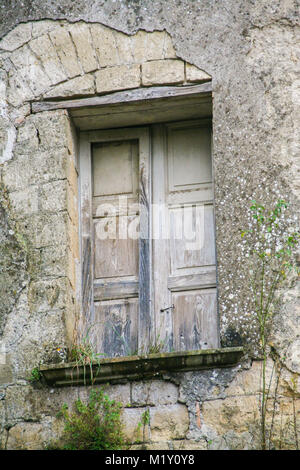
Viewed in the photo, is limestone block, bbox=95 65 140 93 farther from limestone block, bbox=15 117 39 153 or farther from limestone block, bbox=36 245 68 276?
limestone block, bbox=36 245 68 276

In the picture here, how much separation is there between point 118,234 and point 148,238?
0.23m

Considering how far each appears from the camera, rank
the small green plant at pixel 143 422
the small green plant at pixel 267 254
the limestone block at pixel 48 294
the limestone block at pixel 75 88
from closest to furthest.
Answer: the small green plant at pixel 143 422 → the small green plant at pixel 267 254 → the limestone block at pixel 48 294 → the limestone block at pixel 75 88

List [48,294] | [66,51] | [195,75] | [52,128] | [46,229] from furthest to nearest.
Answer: [66,51] < [52,128] < [195,75] < [46,229] < [48,294]

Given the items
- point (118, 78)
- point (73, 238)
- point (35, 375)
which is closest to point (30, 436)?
point (35, 375)

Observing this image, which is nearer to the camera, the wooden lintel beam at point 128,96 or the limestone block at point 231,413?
the limestone block at point 231,413

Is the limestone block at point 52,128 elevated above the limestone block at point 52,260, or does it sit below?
above

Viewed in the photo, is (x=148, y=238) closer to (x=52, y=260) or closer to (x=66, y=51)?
(x=52, y=260)

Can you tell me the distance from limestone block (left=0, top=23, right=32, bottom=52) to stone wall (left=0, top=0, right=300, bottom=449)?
0.01 m

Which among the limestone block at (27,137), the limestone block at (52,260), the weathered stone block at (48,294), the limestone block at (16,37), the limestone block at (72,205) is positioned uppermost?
the limestone block at (16,37)

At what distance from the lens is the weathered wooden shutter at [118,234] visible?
6082mm

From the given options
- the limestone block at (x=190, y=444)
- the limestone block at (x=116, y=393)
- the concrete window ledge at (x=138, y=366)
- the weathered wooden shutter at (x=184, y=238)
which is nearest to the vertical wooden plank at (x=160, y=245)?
the weathered wooden shutter at (x=184, y=238)

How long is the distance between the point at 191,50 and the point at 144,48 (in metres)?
0.34

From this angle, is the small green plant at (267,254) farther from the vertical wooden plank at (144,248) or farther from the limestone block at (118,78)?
the limestone block at (118,78)

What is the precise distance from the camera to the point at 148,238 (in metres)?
6.22
